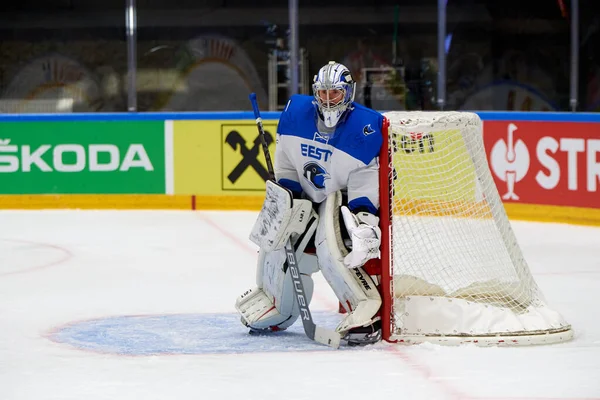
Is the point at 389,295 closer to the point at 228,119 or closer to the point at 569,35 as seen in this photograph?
the point at 228,119

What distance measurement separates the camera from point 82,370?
3.52 m

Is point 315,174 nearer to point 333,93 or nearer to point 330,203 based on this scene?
point 330,203

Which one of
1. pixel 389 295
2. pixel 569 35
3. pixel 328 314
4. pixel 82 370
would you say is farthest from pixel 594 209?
pixel 82 370

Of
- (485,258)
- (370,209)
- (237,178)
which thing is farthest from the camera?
(237,178)

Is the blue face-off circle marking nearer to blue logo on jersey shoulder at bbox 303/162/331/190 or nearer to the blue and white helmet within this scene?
blue logo on jersey shoulder at bbox 303/162/331/190

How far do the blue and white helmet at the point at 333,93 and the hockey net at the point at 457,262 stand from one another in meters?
0.22

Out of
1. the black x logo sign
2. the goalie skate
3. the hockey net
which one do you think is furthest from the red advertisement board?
the goalie skate

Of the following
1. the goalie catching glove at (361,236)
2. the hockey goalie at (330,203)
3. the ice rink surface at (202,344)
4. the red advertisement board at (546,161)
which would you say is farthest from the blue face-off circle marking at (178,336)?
the red advertisement board at (546,161)

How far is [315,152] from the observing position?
3.94m

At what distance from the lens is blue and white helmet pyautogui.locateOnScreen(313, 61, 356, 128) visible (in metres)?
3.84

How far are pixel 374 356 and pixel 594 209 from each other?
13.1 ft

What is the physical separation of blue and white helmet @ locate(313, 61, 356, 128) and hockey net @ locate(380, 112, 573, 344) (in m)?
0.22

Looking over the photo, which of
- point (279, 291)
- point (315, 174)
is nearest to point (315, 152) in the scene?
point (315, 174)

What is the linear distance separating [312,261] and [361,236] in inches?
14.7
